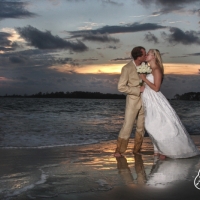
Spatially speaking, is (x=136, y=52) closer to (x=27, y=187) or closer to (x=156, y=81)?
(x=156, y=81)

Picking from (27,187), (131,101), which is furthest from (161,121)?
(27,187)

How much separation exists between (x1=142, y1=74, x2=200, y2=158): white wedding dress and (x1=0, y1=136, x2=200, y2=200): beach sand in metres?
0.22

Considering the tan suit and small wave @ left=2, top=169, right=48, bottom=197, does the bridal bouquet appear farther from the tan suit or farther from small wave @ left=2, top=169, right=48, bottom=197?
small wave @ left=2, top=169, right=48, bottom=197

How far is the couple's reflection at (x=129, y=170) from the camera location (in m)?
5.43

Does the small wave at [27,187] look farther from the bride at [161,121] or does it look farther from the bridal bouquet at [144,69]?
the bridal bouquet at [144,69]

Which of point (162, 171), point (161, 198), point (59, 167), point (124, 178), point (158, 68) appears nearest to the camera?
point (161, 198)

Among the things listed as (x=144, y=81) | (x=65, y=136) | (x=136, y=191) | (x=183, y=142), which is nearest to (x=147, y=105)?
(x=144, y=81)

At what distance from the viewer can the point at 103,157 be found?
25.8 feet

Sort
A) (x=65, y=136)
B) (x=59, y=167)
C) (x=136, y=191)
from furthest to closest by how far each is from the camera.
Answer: (x=65, y=136) < (x=59, y=167) < (x=136, y=191)

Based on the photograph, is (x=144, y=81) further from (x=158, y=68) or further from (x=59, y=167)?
(x=59, y=167)

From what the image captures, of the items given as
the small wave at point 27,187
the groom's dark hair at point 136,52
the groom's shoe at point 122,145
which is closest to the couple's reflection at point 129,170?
the groom's shoe at point 122,145

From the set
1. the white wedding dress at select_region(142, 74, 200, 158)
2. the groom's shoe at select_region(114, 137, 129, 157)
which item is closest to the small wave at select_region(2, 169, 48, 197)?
the groom's shoe at select_region(114, 137, 129, 157)

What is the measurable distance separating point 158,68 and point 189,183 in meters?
2.71

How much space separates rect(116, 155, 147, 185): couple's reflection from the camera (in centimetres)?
543
